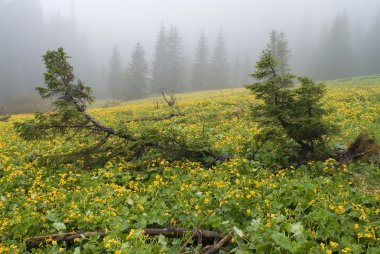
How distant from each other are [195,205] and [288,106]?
10.2 feet

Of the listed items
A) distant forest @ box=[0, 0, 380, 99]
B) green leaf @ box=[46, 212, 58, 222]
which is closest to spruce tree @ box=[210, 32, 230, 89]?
distant forest @ box=[0, 0, 380, 99]

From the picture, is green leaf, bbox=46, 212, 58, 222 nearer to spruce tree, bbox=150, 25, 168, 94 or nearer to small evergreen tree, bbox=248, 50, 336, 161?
small evergreen tree, bbox=248, 50, 336, 161

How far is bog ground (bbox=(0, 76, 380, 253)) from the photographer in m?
3.99

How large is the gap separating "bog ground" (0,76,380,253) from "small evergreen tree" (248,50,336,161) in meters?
0.72

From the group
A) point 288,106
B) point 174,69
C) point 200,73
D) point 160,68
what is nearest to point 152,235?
point 288,106

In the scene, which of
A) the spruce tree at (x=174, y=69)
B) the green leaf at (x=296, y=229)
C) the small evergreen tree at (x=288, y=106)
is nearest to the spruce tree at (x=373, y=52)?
the spruce tree at (x=174, y=69)

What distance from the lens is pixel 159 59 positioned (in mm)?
74062

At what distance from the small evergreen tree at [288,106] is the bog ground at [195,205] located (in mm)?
715

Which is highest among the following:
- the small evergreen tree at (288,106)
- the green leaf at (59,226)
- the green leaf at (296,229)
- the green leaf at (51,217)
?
the small evergreen tree at (288,106)

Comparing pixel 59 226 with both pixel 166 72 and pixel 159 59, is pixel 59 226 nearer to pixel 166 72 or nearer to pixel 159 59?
pixel 166 72

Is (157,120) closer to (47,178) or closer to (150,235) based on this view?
(47,178)

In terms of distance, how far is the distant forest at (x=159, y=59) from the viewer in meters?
72.5

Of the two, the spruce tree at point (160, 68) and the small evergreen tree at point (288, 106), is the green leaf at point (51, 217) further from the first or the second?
the spruce tree at point (160, 68)

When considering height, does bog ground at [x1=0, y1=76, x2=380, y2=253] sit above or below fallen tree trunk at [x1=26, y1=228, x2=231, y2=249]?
above
